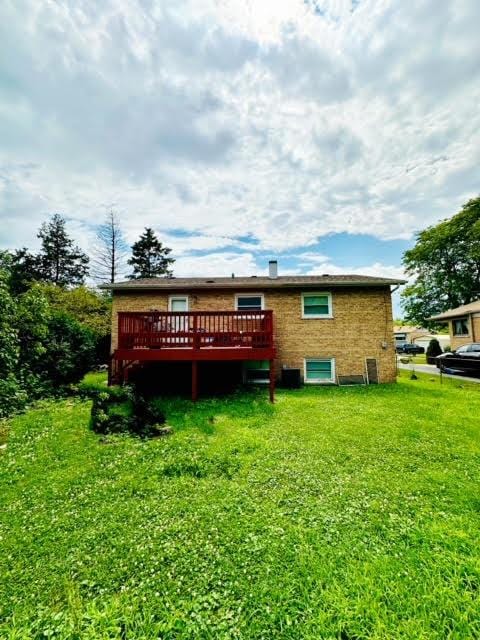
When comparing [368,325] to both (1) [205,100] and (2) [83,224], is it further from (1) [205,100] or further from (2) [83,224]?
(2) [83,224]

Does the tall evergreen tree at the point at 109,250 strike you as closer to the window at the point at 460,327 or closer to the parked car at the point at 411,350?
the window at the point at 460,327

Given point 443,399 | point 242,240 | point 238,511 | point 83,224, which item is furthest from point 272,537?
point 83,224

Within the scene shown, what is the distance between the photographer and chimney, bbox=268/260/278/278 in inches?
517

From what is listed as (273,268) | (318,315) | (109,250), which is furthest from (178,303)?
(109,250)

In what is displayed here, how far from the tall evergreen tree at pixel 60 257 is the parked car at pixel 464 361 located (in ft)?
114

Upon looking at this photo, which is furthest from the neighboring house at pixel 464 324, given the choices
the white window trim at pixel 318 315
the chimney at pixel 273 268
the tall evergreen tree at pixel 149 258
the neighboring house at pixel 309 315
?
the tall evergreen tree at pixel 149 258

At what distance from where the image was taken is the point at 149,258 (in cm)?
3400

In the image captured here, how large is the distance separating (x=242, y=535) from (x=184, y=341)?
6.41 metres

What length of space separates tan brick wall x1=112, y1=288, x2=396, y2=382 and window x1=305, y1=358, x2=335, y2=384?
0.70ft

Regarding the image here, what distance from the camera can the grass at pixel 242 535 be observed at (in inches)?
90.1

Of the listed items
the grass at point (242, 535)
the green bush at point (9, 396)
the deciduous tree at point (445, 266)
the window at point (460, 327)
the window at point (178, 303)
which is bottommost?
the grass at point (242, 535)

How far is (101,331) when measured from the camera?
16438 mm

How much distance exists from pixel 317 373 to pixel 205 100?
11.3 meters

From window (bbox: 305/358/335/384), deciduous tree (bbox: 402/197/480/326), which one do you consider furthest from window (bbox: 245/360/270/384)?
deciduous tree (bbox: 402/197/480/326)
